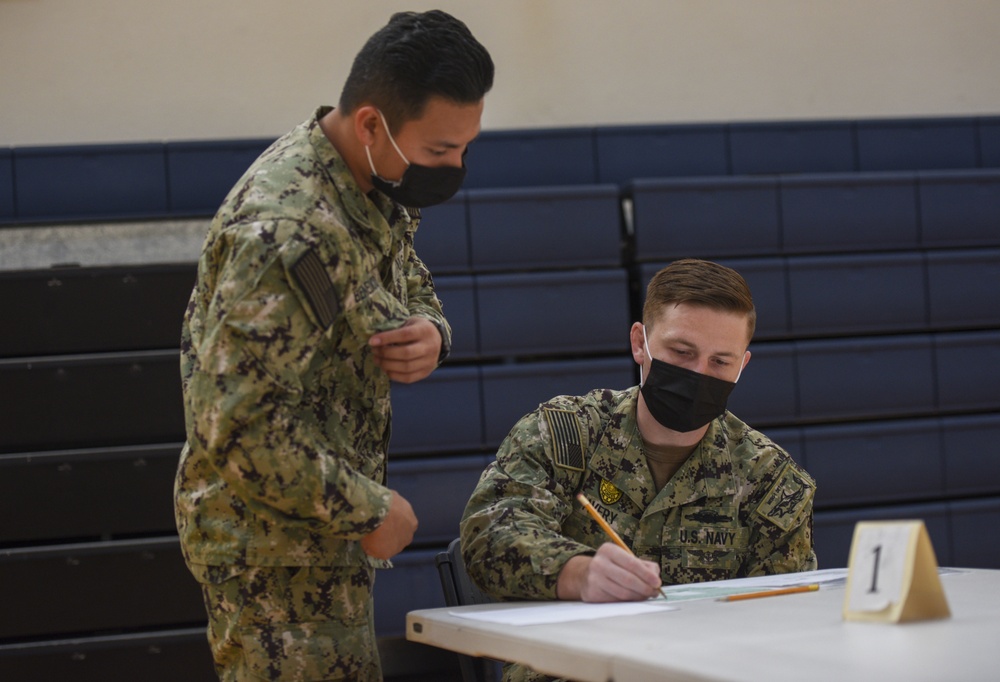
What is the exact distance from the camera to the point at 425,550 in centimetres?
379

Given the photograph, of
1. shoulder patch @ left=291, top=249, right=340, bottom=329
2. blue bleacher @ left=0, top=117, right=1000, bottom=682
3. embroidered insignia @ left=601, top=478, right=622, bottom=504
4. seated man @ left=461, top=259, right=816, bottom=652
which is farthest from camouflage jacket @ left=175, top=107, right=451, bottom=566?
blue bleacher @ left=0, top=117, right=1000, bottom=682

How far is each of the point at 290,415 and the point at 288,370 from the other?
52 millimetres

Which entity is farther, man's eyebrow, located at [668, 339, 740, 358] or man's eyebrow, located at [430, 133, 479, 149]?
man's eyebrow, located at [668, 339, 740, 358]

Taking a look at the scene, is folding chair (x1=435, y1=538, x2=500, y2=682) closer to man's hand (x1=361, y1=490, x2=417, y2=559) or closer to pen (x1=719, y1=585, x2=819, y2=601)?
man's hand (x1=361, y1=490, x2=417, y2=559)

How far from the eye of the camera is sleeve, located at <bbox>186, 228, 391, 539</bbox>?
120 centimetres

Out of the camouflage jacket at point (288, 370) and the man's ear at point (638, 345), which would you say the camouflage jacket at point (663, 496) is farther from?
the camouflage jacket at point (288, 370)

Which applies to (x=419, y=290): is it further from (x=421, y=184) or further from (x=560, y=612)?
(x=560, y=612)

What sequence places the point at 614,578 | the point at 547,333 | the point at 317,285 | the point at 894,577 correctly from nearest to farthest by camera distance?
the point at 894,577 < the point at 317,285 < the point at 614,578 < the point at 547,333

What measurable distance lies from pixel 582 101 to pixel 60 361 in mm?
2298

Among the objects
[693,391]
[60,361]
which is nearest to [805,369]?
[693,391]

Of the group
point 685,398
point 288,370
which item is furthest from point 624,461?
point 288,370

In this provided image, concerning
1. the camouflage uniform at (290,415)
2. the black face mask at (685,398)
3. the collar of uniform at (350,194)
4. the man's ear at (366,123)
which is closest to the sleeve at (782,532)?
the black face mask at (685,398)

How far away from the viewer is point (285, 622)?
51.4 inches

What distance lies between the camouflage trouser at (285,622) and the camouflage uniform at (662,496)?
0.35m
